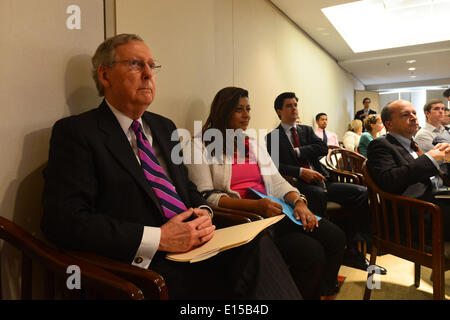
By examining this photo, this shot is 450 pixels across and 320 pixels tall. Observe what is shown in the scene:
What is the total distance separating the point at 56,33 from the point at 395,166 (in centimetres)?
198

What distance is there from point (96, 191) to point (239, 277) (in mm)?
599

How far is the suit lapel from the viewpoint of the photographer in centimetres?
Result: 113

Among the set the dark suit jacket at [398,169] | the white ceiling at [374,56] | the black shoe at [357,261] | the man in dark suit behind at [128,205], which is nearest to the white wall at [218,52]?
the white ceiling at [374,56]

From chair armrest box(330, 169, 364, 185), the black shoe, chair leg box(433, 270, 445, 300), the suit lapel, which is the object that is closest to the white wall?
the suit lapel

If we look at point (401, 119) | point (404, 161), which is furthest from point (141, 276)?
point (401, 119)

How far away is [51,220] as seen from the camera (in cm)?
99

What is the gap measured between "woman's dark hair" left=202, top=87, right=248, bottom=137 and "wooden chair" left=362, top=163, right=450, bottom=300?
939 mm

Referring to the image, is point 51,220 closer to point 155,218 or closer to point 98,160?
point 98,160

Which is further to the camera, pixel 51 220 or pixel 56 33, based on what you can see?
pixel 56 33

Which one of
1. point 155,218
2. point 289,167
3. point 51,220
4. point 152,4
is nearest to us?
point 51,220

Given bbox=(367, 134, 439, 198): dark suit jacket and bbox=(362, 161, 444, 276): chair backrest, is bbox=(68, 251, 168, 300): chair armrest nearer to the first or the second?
bbox=(362, 161, 444, 276): chair backrest

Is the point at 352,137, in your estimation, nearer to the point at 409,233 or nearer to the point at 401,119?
the point at 401,119

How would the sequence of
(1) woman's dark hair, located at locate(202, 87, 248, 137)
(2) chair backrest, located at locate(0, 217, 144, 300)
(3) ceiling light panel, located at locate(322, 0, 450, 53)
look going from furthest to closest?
(3) ceiling light panel, located at locate(322, 0, 450, 53)
(1) woman's dark hair, located at locate(202, 87, 248, 137)
(2) chair backrest, located at locate(0, 217, 144, 300)

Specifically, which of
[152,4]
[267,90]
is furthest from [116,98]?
[267,90]
